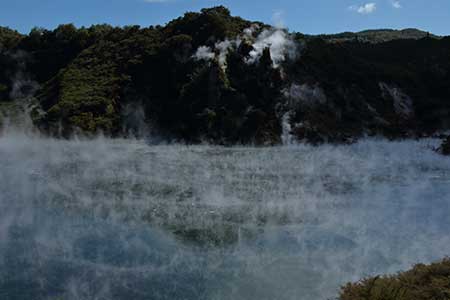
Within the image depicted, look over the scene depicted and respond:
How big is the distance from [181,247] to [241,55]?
2985 cm

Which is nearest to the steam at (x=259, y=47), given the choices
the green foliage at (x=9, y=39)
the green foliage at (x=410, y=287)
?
the green foliage at (x=9, y=39)

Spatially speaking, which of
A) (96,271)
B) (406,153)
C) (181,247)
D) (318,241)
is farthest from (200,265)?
(406,153)

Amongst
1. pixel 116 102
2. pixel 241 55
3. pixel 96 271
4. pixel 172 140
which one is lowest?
pixel 96 271

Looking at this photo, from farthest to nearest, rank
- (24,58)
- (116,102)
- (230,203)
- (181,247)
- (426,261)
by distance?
(24,58) < (116,102) < (230,203) < (181,247) < (426,261)

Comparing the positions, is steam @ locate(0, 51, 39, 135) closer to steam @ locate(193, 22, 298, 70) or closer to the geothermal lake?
the geothermal lake

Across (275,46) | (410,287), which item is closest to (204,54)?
(275,46)

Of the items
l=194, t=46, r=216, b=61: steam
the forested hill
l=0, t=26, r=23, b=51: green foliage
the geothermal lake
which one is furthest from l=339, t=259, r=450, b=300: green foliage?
l=0, t=26, r=23, b=51: green foliage

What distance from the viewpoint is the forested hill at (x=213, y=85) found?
3591 cm

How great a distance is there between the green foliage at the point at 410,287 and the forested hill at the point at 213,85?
26181 mm

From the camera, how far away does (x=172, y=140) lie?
115 feet

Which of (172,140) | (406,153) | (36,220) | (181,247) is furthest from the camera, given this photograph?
(172,140)

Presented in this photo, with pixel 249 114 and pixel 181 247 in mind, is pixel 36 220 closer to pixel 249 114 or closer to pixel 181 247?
pixel 181 247

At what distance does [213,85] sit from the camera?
37688 millimetres

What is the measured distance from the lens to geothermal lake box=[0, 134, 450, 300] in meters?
10.2
